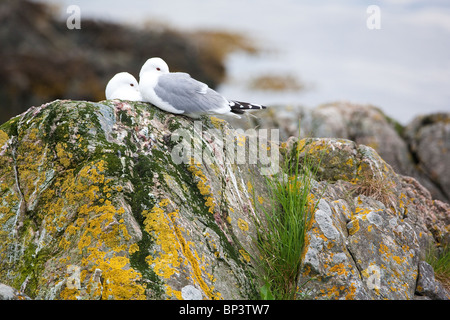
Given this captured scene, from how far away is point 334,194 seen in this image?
186 inches

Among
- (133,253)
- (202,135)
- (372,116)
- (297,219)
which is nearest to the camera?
(133,253)

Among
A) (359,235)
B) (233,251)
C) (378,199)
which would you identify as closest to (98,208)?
(233,251)

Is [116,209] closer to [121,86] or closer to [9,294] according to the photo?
[9,294]

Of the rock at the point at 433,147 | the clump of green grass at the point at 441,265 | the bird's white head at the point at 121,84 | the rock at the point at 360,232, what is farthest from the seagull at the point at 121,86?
the rock at the point at 433,147

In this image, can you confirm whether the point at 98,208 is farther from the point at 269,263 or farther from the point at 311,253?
the point at 311,253

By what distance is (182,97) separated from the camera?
4.51 m

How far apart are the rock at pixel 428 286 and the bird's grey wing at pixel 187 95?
253 cm

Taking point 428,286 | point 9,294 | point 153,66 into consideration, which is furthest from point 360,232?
point 9,294

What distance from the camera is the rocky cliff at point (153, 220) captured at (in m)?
3.38

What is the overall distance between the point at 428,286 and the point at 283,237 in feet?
4.83

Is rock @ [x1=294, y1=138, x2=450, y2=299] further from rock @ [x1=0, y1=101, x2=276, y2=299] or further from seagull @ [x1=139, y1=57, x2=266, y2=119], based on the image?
seagull @ [x1=139, y1=57, x2=266, y2=119]

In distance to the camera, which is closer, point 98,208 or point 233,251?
point 98,208

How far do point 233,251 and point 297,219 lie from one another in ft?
2.19

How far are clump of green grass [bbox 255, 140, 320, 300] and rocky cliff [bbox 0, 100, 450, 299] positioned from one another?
0.08 metres
